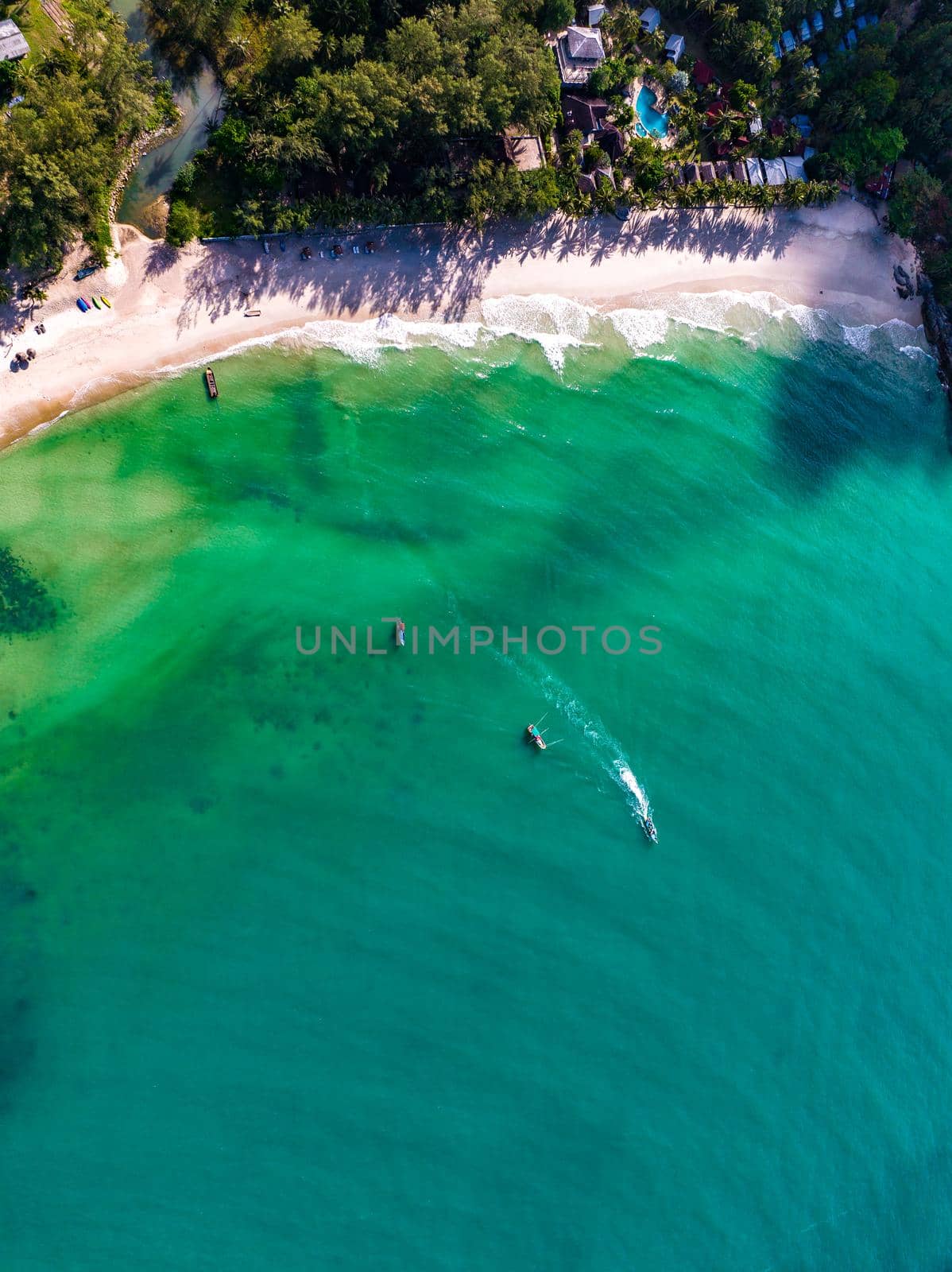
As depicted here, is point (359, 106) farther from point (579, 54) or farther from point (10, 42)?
point (10, 42)

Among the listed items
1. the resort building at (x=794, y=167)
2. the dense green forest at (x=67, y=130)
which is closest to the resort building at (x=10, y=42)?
the dense green forest at (x=67, y=130)

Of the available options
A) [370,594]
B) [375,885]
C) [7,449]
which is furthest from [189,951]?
[7,449]

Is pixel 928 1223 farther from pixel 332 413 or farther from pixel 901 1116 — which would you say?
pixel 332 413

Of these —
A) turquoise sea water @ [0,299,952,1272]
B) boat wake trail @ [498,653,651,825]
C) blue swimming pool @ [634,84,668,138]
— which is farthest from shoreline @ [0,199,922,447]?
boat wake trail @ [498,653,651,825]

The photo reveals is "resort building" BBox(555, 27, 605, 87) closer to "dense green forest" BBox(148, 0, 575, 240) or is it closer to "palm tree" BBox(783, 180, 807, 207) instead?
"dense green forest" BBox(148, 0, 575, 240)

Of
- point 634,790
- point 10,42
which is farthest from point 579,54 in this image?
point 634,790

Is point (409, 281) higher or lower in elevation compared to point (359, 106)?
lower
